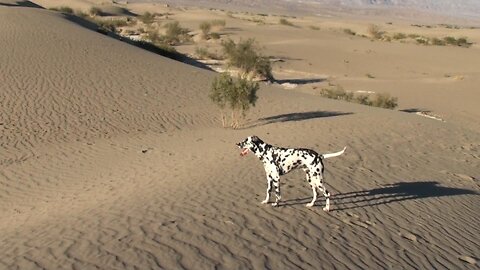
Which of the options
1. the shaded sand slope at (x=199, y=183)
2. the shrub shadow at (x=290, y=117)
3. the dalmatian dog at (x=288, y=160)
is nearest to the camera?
the shaded sand slope at (x=199, y=183)

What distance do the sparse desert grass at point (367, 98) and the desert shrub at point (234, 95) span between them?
8.20 metres

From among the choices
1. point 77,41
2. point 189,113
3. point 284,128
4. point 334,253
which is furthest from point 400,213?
point 77,41

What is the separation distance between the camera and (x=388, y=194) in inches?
350

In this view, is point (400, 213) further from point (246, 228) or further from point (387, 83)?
point (387, 83)

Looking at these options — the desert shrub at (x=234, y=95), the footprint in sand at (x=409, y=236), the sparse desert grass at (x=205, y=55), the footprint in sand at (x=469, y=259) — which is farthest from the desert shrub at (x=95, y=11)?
the footprint in sand at (x=469, y=259)

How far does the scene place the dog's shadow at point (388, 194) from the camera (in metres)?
8.03

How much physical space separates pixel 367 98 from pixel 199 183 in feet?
52.6

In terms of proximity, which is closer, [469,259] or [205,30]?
[469,259]

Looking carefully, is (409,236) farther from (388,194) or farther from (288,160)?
(288,160)

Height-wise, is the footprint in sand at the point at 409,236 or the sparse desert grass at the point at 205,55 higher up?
the footprint in sand at the point at 409,236

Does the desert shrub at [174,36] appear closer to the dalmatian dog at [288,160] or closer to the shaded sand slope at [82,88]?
the shaded sand slope at [82,88]

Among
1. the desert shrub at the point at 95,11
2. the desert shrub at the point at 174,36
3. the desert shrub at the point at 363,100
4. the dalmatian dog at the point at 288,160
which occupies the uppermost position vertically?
the dalmatian dog at the point at 288,160

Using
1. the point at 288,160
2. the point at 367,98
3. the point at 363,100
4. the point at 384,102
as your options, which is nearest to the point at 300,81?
the point at 367,98

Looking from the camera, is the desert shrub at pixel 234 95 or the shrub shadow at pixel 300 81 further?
the shrub shadow at pixel 300 81
